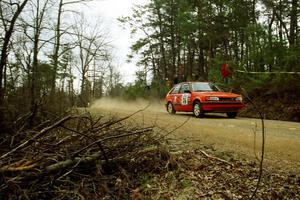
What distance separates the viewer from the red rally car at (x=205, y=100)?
12.2 metres

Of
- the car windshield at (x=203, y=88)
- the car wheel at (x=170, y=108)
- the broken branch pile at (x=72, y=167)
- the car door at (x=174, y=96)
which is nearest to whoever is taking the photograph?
the broken branch pile at (x=72, y=167)

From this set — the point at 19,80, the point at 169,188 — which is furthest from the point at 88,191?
the point at 19,80

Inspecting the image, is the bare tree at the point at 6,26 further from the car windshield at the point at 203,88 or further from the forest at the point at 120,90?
the car windshield at the point at 203,88

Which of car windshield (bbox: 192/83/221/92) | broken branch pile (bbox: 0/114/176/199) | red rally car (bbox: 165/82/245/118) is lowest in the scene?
broken branch pile (bbox: 0/114/176/199)

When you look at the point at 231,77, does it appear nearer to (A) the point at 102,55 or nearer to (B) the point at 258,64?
(B) the point at 258,64

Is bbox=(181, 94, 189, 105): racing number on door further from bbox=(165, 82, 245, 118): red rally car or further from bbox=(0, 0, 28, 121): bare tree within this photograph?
bbox=(0, 0, 28, 121): bare tree

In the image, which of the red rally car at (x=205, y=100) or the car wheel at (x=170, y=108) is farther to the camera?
the car wheel at (x=170, y=108)

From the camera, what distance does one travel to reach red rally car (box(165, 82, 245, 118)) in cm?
1224

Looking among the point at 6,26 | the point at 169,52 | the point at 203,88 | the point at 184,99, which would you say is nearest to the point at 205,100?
the point at 203,88

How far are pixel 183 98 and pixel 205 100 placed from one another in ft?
5.96

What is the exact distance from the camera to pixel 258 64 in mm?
13984

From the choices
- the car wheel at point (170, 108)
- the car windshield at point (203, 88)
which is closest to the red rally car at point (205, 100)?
the car windshield at point (203, 88)

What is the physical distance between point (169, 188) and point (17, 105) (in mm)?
5929

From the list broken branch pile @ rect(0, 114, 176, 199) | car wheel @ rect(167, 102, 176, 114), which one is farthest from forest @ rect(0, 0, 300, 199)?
car wheel @ rect(167, 102, 176, 114)
